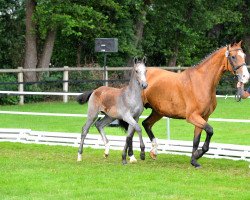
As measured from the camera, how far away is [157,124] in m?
21.3

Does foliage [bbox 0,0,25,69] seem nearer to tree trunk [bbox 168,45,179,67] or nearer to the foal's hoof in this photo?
tree trunk [bbox 168,45,179,67]

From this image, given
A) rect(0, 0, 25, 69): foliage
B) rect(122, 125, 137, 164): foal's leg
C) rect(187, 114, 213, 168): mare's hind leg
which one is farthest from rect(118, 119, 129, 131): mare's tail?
rect(0, 0, 25, 69): foliage

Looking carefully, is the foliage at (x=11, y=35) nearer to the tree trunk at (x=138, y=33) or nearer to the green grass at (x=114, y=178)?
the tree trunk at (x=138, y=33)

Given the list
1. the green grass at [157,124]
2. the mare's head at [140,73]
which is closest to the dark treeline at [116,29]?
the green grass at [157,124]

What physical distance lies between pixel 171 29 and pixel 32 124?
1737cm

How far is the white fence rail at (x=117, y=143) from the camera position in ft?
44.5

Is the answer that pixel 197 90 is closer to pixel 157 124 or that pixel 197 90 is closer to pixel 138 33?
pixel 157 124

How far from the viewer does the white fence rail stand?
44.5ft

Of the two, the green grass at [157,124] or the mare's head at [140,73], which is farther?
the green grass at [157,124]

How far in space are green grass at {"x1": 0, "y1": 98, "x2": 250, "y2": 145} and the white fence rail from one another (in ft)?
7.42

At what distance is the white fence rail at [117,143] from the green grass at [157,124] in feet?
7.42

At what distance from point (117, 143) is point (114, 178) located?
13.9ft

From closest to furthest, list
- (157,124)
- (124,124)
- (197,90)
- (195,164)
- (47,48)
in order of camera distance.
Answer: (195,164) → (197,90) → (124,124) → (157,124) → (47,48)

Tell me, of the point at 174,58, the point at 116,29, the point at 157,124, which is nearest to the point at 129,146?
the point at 157,124
